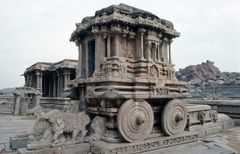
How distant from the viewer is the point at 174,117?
723 centimetres

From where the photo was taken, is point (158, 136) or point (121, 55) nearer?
point (158, 136)

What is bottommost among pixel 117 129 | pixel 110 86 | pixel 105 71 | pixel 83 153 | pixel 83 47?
pixel 83 153

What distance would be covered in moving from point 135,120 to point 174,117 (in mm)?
1735

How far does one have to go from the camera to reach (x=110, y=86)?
246 inches

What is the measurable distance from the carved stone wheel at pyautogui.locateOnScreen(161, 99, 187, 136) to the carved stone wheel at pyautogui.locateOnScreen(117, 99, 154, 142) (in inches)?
25.6

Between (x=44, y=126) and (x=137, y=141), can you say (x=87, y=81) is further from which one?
(x=137, y=141)

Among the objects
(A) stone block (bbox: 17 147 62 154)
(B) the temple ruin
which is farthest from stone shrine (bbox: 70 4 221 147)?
(B) the temple ruin

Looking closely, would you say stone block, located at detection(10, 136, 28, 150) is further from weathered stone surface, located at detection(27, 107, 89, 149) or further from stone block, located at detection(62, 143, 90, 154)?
stone block, located at detection(62, 143, 90, 154)

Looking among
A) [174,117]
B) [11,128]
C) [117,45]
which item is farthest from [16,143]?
[11,128]

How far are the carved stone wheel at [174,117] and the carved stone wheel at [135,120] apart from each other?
651mm

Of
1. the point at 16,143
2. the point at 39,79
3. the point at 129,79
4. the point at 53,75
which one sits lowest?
the point at 16,143

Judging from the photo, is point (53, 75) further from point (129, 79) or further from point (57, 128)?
point (57, 128)

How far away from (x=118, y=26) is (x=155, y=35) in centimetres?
170

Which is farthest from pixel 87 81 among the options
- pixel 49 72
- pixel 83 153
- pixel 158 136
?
pixel 49 72
